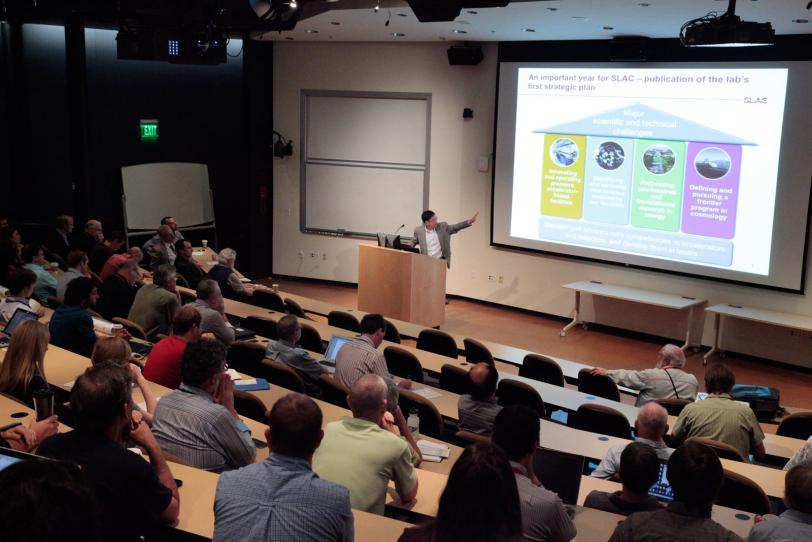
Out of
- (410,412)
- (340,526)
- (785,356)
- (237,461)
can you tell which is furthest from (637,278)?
(340,526)

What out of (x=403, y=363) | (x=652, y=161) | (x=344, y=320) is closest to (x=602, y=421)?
(x=403, y=363)

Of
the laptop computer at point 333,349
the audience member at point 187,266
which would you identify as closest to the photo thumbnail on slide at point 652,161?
the audience member at point 187,266

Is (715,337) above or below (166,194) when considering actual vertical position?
below

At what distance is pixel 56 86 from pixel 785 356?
1008cm

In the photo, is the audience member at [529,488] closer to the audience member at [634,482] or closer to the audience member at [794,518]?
the audience member at [634,482]

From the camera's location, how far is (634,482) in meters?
3.61

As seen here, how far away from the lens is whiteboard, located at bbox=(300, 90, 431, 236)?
40.9 ft

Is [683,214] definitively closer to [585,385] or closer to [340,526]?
[585,385]

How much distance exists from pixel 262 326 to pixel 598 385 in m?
3.08

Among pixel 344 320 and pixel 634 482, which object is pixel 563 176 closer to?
pixel 344 320

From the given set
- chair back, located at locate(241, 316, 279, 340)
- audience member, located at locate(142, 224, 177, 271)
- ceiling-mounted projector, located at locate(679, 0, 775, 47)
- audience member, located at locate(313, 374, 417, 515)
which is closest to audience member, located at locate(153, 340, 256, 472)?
audience member, located at locate(313, 374, 417, 515)

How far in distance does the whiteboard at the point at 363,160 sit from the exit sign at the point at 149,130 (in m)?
2.23

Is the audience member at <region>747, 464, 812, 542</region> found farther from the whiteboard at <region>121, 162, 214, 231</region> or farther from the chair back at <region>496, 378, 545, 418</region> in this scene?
the whiteboard at <region>121, 162, 214, 231</region>

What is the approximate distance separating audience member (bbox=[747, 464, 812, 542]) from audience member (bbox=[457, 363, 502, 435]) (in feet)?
6.73
